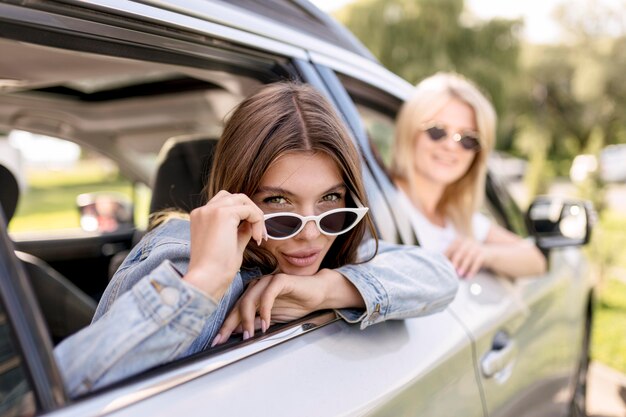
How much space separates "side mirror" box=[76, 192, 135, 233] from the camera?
4316mm

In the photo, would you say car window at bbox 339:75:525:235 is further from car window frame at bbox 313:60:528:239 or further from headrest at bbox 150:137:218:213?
headrest at bbox 150:137:218:213

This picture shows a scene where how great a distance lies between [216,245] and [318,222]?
34 centimetres

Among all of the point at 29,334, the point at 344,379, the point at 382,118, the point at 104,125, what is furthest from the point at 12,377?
the point at 104,125

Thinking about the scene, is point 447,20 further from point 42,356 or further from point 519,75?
point 42,356

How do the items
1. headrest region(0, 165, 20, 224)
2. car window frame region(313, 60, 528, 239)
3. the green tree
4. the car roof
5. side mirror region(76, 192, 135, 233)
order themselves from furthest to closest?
the green tree
side mirror region(76, 192, 135, 233)
headrest region(0, 165, 20, 224)
car window frame region(313, 60, 528, 239)
the car roof

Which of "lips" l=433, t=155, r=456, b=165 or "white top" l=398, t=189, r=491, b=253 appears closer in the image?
"white top" l=398, t=189, r=491, b=253

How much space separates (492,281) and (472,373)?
57 cm

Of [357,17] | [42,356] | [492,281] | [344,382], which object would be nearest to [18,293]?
[42,356]

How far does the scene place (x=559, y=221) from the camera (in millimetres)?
2803

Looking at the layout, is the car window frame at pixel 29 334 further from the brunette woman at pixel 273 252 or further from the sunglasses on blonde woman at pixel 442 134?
the sunglasses on blonde woman at pixel 442 134

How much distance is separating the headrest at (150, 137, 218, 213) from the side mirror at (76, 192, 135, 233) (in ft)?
6.38

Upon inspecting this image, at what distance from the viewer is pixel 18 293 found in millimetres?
894

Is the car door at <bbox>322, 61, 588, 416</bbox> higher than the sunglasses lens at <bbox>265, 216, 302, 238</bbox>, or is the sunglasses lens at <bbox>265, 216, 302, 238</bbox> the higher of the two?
the sunglasses lens at <bbox>265, 216, 302, 238</bbox>

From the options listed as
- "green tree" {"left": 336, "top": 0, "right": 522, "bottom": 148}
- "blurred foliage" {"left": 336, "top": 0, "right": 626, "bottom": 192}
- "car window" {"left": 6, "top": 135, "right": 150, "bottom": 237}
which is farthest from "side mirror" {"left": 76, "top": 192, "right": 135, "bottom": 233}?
"green tree" {"left": 336, "top": 0, "right": 522, "bottom": 148}
